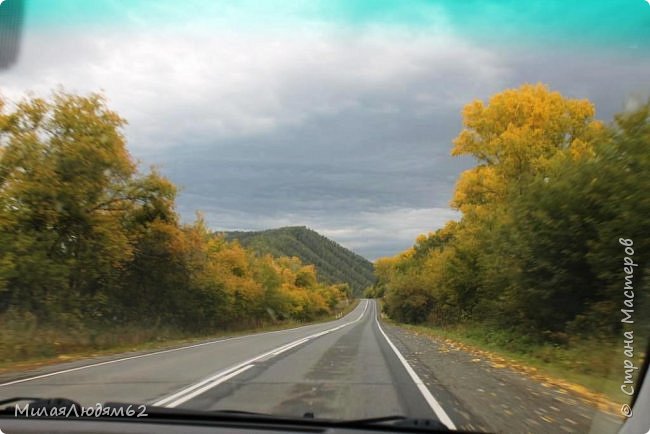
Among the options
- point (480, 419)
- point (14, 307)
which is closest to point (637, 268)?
point (480, 419)

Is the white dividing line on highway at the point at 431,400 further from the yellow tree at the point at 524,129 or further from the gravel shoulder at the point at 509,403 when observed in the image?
the yellow tree at the point at 524,129

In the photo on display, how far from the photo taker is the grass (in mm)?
4766

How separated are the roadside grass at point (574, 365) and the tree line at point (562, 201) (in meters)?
0.30

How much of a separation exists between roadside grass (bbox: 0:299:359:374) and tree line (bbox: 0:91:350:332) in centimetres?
51

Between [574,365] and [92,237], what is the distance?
10144 mm

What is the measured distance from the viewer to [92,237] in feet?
37.6

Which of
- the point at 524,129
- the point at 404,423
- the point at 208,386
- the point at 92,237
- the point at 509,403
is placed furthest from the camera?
the point at 92,237

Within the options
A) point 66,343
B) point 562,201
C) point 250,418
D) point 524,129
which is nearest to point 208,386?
point 250,418

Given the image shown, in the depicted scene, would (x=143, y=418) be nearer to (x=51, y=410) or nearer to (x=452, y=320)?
(x=51, y=410)

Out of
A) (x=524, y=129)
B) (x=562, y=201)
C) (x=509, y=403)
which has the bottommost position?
(x=509, y=403)

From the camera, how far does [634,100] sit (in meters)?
5.55

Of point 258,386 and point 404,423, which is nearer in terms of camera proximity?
point 404,423

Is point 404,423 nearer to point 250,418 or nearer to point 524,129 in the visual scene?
point 250,418

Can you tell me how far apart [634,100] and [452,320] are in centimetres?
4116
